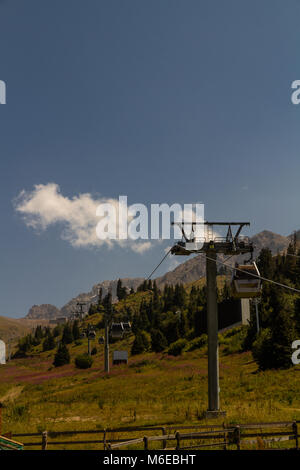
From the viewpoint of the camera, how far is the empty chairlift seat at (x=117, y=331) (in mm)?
51656

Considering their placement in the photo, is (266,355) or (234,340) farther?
(234,340)

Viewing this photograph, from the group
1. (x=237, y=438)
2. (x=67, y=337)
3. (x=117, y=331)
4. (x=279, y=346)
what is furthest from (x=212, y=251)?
(x=67, y=337)

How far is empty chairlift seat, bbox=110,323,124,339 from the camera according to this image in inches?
2034

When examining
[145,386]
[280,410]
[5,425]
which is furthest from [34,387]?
[280,410]

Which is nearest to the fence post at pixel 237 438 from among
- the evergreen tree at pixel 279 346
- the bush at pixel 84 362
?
the evergreen tree at pixel 279 346

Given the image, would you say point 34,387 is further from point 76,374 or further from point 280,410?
point 280,410

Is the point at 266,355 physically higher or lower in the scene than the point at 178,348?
higher

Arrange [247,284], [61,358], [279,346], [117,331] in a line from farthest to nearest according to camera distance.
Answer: [61,358], [117,331], [279,346], [247,284]

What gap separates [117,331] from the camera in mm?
52219

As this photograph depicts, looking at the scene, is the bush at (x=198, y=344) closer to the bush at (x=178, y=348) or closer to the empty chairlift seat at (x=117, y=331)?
the bush at (x=178, y=348)

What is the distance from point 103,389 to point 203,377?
1085cm

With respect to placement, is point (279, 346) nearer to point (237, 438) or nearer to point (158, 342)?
point (237, 438)
